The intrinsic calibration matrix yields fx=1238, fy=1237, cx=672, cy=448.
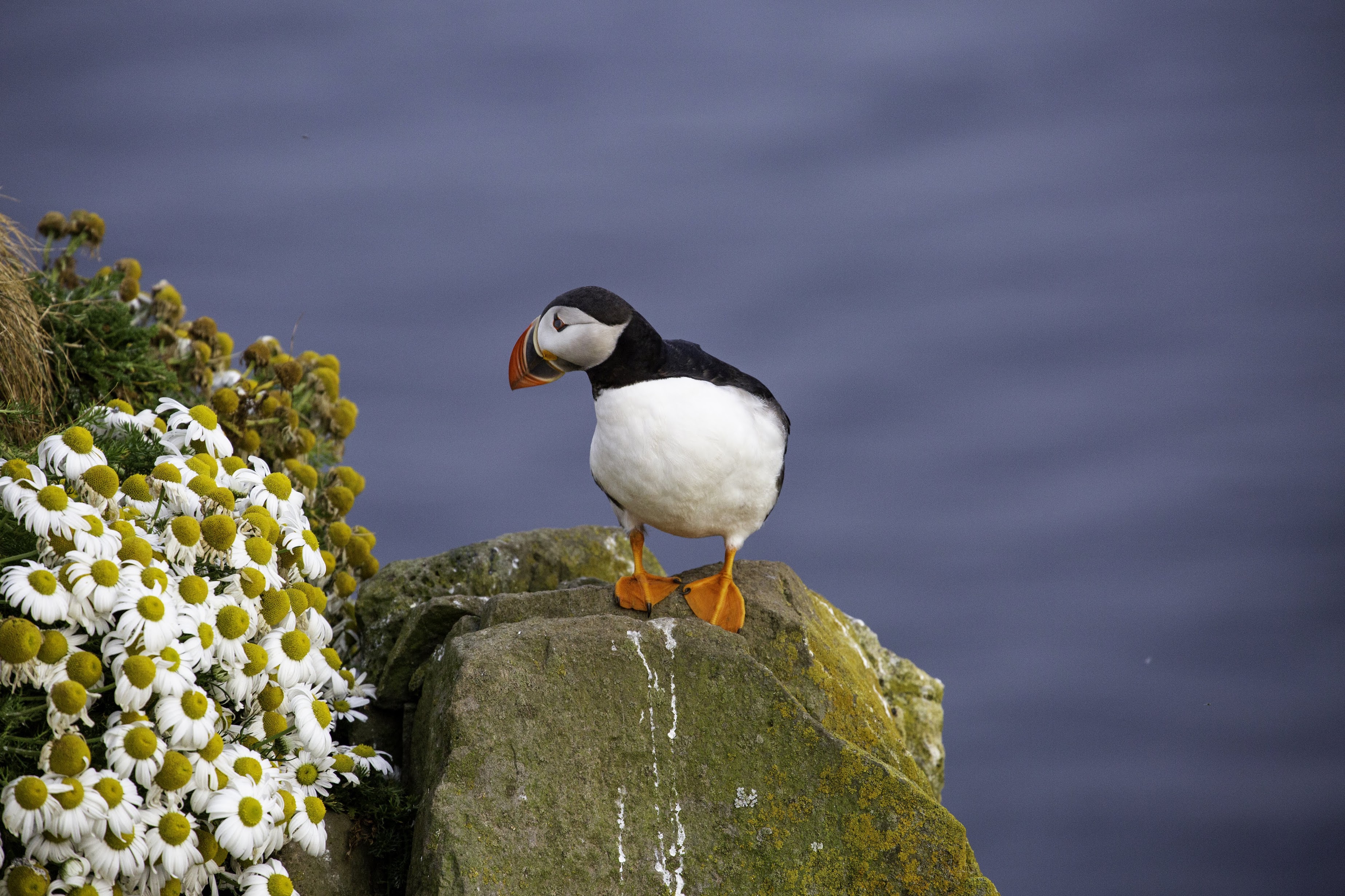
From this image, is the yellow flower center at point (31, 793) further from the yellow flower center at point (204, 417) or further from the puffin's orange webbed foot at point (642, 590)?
the puffin's orange webbed foot at point (642, 590)

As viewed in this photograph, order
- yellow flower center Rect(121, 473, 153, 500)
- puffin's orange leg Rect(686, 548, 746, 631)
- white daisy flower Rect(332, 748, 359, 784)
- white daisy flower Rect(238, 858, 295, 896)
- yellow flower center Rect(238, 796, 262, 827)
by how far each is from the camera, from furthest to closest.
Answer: puffin's orange leg Rect(686, 548, 746, 631)
white daisy flower Rect(332, 748, 359, 784)
yellow flower center Rect(121, 473, 153, 500)
white daisy flower Rect(238, 858, 295, 896)
yellow flower center Rect(238, 796, 262, 827)

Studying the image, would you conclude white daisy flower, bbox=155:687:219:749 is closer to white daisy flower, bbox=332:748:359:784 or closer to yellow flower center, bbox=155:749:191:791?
yellow flower center, bbox=155:749:191:791

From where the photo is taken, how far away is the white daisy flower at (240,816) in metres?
3.27

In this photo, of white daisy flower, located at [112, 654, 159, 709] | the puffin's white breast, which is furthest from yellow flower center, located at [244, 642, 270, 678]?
the puffin's white breast

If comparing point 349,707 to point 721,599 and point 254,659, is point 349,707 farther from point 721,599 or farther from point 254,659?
point 721,599

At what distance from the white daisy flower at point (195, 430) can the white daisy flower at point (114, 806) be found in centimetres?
136

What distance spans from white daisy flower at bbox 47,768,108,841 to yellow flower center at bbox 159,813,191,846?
16 cm

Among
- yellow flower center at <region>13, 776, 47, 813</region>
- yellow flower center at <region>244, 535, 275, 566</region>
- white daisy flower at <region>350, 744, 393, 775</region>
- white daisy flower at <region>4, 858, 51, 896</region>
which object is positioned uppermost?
yellow flower center at <region>244, 535, 275, 566</region>

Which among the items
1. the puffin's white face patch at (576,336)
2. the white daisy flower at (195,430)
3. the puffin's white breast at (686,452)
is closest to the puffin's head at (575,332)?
the puffin's white face patch at (576,336)

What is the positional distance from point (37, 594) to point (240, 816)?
785mm

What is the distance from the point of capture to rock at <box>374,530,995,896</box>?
3609mm

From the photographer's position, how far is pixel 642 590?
4477 mm

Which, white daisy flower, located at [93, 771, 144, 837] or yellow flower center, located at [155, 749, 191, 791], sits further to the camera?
yellow flower center, located at [155, 749, 191, 791]

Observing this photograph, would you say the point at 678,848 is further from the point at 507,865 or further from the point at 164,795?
the point at 164,795
